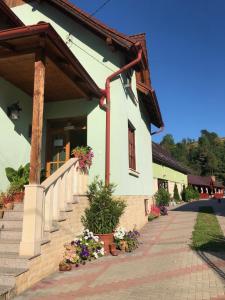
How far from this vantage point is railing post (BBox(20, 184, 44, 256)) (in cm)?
493

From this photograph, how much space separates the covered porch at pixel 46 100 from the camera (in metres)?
5.18

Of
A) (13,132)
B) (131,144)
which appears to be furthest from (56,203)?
(131,144)

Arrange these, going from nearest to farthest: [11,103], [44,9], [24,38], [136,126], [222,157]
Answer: [24,38] → [11,103] → [44,9] → [136,126] → [222,157]

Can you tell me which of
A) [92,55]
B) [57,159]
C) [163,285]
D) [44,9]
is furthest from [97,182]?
[44,9]

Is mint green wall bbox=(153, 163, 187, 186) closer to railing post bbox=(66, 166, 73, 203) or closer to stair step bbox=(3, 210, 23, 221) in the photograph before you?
railing post bbox=(66, 166, 73, 203)

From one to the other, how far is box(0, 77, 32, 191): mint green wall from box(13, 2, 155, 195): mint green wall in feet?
3.55

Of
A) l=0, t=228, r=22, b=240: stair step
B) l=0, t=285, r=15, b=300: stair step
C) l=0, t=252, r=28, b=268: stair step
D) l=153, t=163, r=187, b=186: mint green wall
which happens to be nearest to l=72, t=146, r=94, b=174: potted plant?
l=0, t=228, r=22, b=240: stair step

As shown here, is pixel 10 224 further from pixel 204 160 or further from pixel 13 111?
pixel 204 160

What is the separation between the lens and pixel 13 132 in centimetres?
771

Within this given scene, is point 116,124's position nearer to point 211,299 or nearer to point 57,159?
point 57,159

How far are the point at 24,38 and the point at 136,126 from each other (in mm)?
6477

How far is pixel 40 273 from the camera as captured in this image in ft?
16.8

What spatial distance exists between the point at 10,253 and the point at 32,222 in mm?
655

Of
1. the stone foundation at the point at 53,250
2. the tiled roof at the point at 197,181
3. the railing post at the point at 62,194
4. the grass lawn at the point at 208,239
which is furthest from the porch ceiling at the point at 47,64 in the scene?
the tiled roof at the point at 197,181
